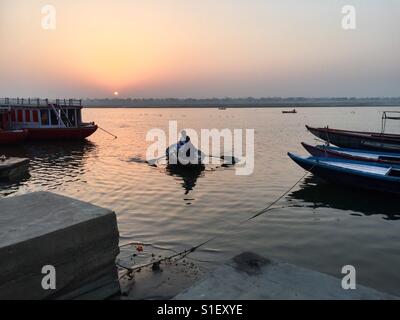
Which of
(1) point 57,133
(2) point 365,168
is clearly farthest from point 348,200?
(1) point 57,133

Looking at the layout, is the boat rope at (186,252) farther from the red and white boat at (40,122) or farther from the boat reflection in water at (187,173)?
the red and white boat at (40,122)

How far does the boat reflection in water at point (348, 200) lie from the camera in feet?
46.0

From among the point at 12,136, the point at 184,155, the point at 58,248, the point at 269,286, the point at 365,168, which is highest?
the point at 12,136

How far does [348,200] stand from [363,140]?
12829 millimetres

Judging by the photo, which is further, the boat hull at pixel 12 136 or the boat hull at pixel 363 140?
the boat hull at pixel 12 136

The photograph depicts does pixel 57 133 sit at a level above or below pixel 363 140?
above

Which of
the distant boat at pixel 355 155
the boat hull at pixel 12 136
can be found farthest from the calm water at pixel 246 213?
the boat hull at pixel 12 136

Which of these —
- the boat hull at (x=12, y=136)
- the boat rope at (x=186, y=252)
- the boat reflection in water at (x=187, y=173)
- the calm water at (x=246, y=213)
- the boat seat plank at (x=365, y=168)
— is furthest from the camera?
the boat hull at (x=12, y=136)

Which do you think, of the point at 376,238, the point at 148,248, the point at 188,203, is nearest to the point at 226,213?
the point at 188,203

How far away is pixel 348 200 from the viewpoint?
15.4 metres

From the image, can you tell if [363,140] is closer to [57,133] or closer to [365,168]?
[365,168]

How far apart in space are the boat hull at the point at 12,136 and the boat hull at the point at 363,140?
27.9 m
